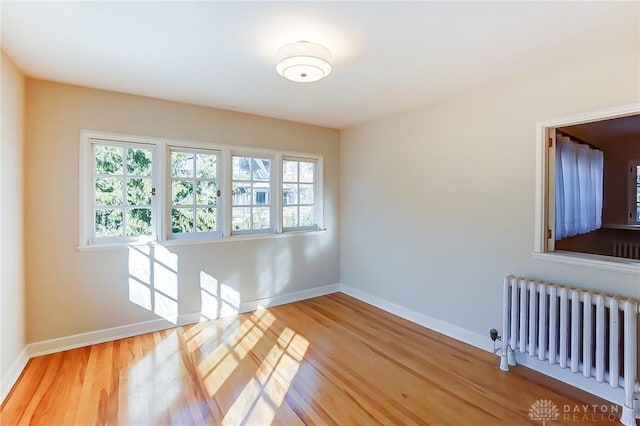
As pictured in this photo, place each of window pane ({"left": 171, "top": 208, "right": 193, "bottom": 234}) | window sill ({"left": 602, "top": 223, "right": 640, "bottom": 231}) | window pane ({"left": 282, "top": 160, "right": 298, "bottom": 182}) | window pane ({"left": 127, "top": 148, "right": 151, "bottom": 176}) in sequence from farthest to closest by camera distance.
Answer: window sill ({"left": 602, "top": 223, "right": 640, "bottom": 231})
window pane ({"left": 282, "top": 160, "right": 298, "bottom": 182})
window pane ({"left": 171, "top": 208, "right": 193, "bottom": 234})
window pane ({"left": 127, "top": 148, "right": 151, "bottom": 176})

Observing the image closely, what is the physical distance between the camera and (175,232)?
3.39 meters

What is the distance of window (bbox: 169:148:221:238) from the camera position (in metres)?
3.38

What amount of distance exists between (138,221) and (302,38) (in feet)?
8.15

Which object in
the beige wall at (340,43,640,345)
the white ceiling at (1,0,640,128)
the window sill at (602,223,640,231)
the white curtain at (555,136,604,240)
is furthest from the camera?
the window sill at (602,223,640,231)

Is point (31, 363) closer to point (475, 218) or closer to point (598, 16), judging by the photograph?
point (475, 218)

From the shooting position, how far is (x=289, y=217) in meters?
4.29

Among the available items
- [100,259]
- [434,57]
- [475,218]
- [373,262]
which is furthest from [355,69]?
[100,259]

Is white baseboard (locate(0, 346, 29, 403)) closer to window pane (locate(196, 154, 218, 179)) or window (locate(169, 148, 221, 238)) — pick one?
window (locate(169, 148, 221, 238))

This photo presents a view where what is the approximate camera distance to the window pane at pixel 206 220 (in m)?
3.55

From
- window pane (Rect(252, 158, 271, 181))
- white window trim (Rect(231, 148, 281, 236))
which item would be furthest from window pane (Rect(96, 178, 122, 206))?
window pane (Rect(252, 158, 271, 181))

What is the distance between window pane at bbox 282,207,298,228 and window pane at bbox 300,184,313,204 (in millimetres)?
195

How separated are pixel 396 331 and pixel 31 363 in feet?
10.9

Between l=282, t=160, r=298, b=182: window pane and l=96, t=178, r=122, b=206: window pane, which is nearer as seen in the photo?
l=96, t=178, r=122, b=206: window pane

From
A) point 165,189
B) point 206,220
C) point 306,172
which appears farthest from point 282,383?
point 306,172
